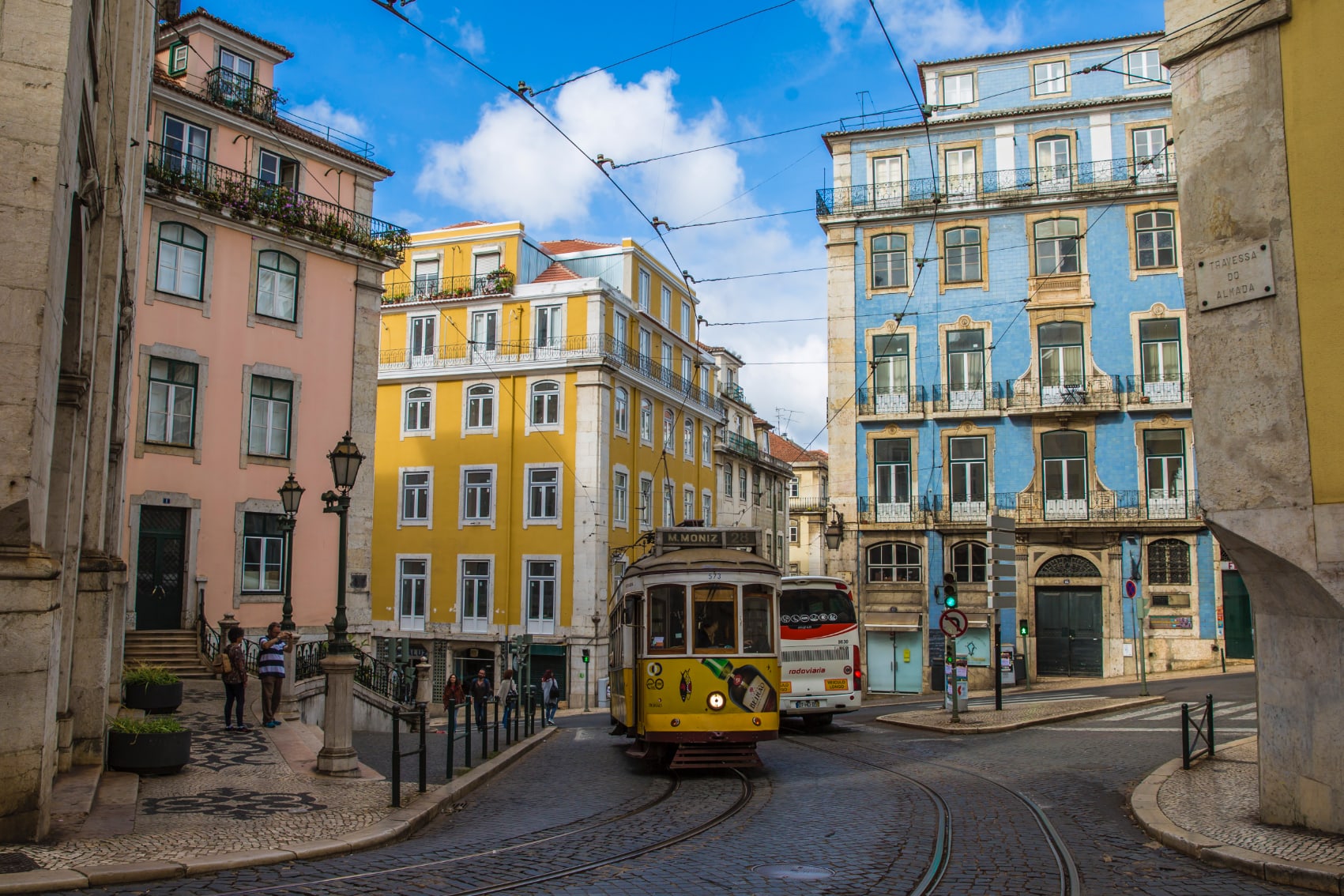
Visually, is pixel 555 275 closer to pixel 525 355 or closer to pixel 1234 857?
pixel 525 355

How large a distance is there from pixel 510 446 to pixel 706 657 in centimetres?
2919

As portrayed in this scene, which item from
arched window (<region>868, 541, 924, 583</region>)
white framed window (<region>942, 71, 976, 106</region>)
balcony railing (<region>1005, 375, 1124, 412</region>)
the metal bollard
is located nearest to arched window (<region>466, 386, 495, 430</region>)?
arched window (<region>868, 541, 924, 583</region>)

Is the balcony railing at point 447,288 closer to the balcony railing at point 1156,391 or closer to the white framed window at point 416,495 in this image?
the white framed window at point 416,495

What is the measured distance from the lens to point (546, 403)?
41.3 meters

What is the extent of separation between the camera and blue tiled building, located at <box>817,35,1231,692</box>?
32438 millimetres

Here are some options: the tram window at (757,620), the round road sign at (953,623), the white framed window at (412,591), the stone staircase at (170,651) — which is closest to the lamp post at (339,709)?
the tram window at (757,620)

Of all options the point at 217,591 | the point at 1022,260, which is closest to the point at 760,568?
the point at 217,591

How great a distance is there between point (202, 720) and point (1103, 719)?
15352mm

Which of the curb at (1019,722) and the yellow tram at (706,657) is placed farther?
the curb at (1019,722)

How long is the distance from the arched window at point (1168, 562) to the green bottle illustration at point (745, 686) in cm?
2313

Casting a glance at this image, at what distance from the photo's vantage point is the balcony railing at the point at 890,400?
3453 cm

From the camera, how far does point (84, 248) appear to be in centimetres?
1105

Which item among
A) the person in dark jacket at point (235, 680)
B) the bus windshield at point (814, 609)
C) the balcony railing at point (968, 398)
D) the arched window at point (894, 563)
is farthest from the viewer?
the arched window at point (894, 563)

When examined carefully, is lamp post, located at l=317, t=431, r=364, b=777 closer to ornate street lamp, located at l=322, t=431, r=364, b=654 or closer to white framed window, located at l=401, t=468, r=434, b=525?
ornate street lamp, located at l=322, t=431, r=364, b=654
